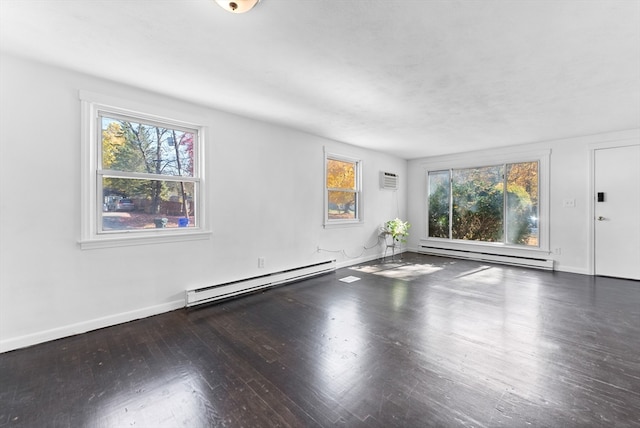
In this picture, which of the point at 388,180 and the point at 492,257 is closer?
the point at 492,257

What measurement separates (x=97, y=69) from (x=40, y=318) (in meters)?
2.29

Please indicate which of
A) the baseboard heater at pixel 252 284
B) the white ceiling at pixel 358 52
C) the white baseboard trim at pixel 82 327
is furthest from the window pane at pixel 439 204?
the white baseboard trim at pixel 82 327

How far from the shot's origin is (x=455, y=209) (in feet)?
21.0

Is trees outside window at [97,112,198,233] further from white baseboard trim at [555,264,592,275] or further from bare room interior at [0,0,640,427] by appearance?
white baseboard trim at [555,264,592,275]

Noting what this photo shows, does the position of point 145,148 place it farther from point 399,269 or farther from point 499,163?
point 499,163

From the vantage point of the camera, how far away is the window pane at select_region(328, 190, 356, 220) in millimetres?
5203

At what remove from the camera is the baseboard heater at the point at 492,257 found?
5041 millimetres

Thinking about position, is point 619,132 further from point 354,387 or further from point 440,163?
point 354,387

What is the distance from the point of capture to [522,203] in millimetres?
5418

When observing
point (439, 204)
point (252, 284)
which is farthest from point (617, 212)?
point (252, 284)

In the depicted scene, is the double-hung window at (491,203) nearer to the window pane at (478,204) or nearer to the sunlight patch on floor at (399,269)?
the window pane at (478,204)

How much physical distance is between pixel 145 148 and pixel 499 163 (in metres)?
6.26

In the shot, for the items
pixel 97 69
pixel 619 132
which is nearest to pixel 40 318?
pixel 97 69

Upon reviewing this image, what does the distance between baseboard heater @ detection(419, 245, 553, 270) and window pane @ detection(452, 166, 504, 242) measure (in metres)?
0.36
